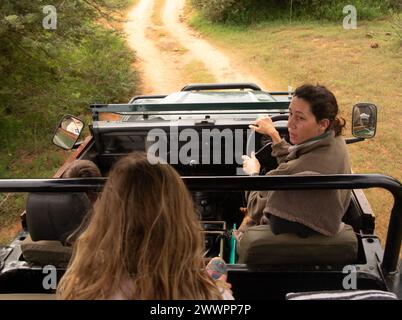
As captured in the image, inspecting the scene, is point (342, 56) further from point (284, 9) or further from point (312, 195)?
point (312, 195)

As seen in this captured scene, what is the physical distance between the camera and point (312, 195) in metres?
1.98

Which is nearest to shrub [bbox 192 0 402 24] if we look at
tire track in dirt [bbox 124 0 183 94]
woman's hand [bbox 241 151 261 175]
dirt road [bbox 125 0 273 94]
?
dirt road [bbox 125 0 273 94]

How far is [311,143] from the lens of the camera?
2.22 meters

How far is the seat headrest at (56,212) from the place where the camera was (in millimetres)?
2047

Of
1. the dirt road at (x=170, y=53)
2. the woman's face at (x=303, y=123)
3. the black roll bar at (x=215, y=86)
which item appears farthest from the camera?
the dirt road at (x=170, y=53)

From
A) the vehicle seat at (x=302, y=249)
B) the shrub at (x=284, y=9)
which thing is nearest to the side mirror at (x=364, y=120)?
the vehicle seat at (x=302, y=249)

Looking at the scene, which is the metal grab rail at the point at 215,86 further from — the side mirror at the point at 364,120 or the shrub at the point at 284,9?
the shrub at the point at 284,9

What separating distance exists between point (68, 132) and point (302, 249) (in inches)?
77.9

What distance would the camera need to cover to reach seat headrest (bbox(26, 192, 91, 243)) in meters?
2.05

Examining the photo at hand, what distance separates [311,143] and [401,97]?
758 centimetres

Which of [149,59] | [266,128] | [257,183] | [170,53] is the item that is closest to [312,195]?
[257,183]

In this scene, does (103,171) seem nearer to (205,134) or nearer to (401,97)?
(205,134)

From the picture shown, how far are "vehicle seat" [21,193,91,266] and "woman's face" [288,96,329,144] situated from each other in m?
1.15

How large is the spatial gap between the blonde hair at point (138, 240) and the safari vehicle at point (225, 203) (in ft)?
0.82
